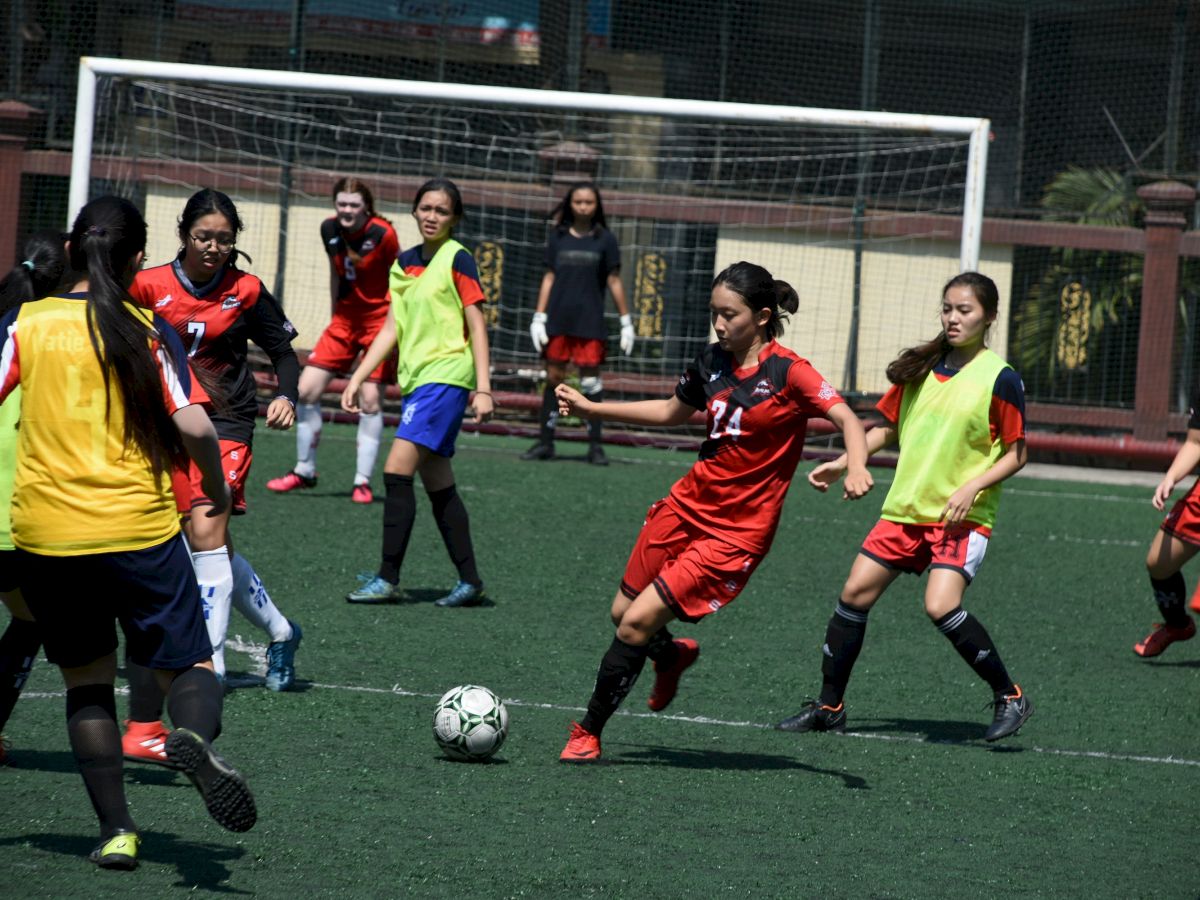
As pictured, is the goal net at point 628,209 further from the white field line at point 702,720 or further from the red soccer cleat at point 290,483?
the white field line at point 702,720

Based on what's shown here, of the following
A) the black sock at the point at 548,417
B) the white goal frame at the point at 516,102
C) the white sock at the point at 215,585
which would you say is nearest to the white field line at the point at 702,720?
the white sock at the point at 215,585

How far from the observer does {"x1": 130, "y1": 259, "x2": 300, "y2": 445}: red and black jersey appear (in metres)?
5.36

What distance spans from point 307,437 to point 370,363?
281cm

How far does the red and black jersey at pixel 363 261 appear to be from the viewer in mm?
9625

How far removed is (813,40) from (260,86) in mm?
8852

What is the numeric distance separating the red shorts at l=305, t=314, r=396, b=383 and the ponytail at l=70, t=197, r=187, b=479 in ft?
19.9

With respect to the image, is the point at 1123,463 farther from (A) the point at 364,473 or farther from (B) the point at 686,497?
(B) the point at 686,497

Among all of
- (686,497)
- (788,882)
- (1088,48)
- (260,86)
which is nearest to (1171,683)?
(686,497)

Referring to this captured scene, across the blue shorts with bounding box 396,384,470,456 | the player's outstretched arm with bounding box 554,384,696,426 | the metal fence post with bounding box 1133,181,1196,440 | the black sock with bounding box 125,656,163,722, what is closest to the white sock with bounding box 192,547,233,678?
the black sock with bounding box 125,656,163,722

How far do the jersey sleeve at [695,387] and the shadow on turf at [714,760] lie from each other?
3.76 ft

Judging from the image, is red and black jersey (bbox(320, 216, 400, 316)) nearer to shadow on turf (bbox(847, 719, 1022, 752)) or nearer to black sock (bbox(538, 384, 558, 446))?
black sock (bbox(538, 384, 558, 446))

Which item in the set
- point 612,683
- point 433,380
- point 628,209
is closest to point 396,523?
point 433,380

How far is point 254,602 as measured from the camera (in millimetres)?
5516

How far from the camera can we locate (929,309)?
47.0 feet
